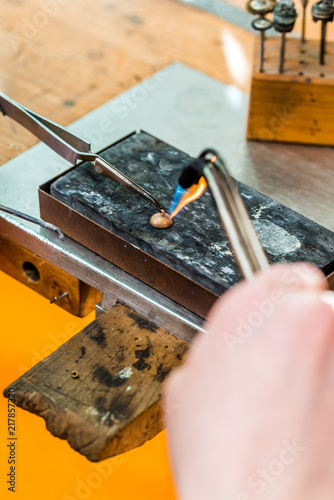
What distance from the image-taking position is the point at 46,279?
55.9 inches

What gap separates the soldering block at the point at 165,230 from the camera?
1147 mm

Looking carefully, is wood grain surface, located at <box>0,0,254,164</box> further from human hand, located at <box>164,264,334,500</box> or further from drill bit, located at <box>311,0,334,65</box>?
human hand, located at <box>164,264,334,500</box>

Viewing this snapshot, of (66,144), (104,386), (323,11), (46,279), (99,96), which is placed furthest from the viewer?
(99,96)

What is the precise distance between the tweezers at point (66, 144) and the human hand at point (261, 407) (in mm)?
547

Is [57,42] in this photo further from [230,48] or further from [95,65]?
[230,48]

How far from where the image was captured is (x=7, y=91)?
6.03ft

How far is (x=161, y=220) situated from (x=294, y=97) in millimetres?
560

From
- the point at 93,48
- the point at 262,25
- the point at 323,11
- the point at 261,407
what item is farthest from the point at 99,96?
the point at 261,407

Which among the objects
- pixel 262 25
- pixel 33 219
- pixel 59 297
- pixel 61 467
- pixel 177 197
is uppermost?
pixel 262 25

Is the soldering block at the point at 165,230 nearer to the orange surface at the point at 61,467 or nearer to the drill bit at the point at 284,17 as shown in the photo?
the orange surface at the point at 61,467

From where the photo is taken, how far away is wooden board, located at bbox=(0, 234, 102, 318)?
1.37 meters

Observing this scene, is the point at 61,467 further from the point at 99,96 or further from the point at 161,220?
the point at 99,96

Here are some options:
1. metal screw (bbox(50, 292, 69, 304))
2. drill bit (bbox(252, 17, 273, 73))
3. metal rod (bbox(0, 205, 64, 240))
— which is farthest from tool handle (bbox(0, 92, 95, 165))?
drill bit (bbox(252, 17, 273, 73))

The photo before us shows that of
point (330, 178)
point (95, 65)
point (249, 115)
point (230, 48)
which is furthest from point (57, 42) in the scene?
point (330, 178)
